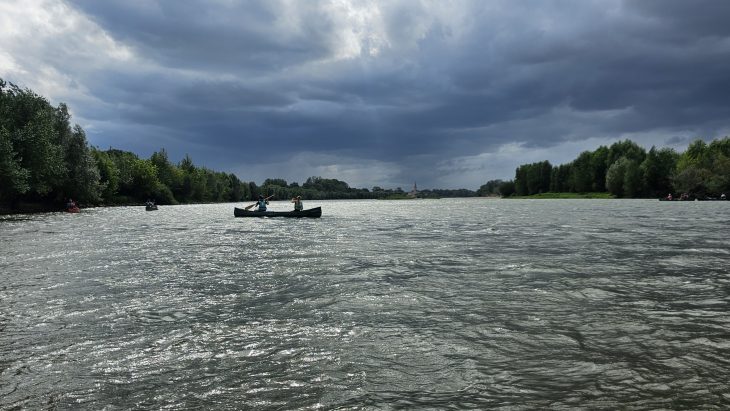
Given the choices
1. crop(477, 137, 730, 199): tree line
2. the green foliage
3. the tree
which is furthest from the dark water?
the tree

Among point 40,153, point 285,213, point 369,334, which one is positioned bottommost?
point 369,334

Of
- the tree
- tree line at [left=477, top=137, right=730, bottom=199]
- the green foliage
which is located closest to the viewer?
the green foliage

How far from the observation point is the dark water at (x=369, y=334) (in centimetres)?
→ 706

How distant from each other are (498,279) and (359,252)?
9.92 metres

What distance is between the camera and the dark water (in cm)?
706

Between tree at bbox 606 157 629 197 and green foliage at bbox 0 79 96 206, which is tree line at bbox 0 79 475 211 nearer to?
green foliage at bbox 0 79 96 206

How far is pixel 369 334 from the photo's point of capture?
10.3 metres

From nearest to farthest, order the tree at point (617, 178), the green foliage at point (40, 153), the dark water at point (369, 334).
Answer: the dark water at point (369, 334)
the green foliage at point (40, 153)
the tree at point (617, 178)

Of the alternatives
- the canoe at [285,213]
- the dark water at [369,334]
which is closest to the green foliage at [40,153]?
the canoe at [285,213]

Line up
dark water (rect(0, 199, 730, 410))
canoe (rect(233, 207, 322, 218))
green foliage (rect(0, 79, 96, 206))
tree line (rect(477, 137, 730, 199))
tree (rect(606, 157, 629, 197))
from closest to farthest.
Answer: dark water (rect(0, 199, 730, 410)), canoe (rect(233, 207, 322, 218)), green foliage (rect(0, 79, 96, 206)), tree line (rect(477, 137, 730, 199)), tree (rect(606, 157, 629, 197))

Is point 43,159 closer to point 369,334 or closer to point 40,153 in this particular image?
point 40,153

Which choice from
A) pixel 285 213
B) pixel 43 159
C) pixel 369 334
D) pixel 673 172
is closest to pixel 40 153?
pixel 43 159

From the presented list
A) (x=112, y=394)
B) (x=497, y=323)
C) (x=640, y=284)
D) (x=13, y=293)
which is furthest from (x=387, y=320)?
(x=13, y=293)

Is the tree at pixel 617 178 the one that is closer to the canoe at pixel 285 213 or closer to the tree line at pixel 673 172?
the tree line at pixel 673 172
